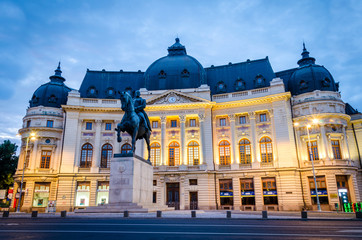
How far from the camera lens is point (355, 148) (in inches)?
1720

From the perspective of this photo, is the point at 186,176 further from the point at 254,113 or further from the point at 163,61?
the point at 163,61

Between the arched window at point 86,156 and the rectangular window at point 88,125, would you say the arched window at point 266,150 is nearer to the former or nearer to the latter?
the arched window at point 86,156

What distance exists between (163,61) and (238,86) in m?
14.2

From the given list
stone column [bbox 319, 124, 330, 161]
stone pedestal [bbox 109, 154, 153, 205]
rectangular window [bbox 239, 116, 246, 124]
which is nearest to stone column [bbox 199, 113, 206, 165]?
rectangular window [bbox 239, 116, 246, 124]

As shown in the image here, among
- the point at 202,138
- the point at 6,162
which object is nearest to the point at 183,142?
the point at 202,138

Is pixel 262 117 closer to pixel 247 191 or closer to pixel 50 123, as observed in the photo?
pixel 247 191

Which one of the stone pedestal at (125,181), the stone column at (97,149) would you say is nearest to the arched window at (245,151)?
the stone column at (97,149)

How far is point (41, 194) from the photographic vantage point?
144 ft

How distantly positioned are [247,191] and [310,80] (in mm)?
19514

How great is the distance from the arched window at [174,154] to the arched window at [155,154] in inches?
63.7

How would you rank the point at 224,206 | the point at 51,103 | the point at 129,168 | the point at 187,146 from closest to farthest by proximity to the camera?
the point at 129,168 < the point at 224,206 < the point at 187,146 < the point at 51,103

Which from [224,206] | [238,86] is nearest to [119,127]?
[224,206]

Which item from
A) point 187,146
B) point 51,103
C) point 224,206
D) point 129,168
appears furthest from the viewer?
point 51,103

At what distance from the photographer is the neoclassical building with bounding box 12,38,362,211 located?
130ft
